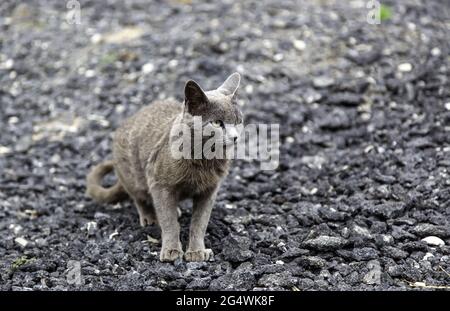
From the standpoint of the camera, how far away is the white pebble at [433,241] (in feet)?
16.7

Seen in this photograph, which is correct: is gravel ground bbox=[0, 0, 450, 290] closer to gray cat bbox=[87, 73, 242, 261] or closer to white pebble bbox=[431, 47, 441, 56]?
white pebble bbox=[431, 47, 441, 56]

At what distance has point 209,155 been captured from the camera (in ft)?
17.1

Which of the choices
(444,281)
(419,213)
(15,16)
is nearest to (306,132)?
(419,213)

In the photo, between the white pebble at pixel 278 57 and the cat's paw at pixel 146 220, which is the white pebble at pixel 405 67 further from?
the cat's paw at pixel 146 220

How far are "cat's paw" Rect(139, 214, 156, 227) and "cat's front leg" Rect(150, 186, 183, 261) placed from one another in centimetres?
59

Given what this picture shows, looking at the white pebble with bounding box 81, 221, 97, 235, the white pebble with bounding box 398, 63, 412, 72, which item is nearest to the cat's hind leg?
the white pebble with bounding box 81, 221, 97, 235

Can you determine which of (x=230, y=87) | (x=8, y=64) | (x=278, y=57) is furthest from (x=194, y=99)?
(x=8, y=64)

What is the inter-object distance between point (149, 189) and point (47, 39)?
5092 mm

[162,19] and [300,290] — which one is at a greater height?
[162,19]

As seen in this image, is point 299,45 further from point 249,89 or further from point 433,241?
point 433,241

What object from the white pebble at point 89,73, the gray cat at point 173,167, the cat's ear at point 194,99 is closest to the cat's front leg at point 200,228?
the gray cat at point 173,167

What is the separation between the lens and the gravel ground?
500cm

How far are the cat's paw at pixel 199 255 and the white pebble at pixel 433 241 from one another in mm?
Answer: 1640

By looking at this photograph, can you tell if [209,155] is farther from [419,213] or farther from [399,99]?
Result: [399,99]
